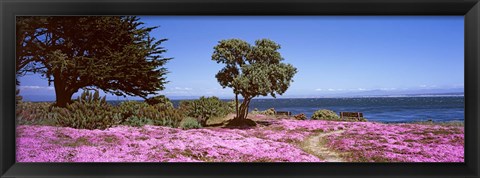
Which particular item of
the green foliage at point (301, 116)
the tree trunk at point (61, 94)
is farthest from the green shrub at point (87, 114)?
the green foliage at point (301, 116)

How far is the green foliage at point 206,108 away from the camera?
189 inches

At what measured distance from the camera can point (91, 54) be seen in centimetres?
482

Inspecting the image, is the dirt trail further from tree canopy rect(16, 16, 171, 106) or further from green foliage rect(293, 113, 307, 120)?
tree canopy rect(16, 16, 171, 106)

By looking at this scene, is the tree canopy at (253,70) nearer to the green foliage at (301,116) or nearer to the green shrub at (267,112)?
the green shrub at (267,112)

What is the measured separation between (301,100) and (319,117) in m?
0.34

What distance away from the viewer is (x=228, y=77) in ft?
15.7

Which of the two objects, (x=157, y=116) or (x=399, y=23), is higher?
(x=399, y=23)

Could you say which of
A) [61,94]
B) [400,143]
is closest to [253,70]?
[400,143]

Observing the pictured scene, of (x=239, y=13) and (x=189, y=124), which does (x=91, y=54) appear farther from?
(x=239, y=13)

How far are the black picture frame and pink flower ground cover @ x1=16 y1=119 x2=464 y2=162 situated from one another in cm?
11

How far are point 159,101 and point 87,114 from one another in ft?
3.19
